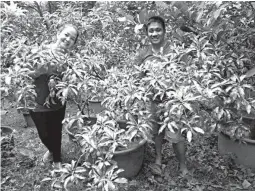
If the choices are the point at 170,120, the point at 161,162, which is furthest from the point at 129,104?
the point at 161,162

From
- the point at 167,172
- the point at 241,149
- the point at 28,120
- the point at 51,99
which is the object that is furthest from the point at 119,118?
the point at 28,120

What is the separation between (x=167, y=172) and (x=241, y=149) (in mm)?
687

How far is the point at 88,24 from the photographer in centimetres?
310

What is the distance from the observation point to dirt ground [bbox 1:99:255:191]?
2432 mm

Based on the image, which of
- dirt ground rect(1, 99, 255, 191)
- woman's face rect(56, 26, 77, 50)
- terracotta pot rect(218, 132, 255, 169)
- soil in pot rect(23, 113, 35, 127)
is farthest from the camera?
soil in pot rect(23, 113, 35, 127)

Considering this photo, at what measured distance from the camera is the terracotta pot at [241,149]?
2.53 metres

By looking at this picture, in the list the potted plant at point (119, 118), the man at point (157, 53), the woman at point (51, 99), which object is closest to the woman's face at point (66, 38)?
the woman at point (51, 99)

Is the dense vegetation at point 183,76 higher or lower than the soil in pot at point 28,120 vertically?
higher

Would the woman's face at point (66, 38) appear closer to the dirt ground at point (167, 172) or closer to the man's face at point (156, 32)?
the man's face at point (156, 32)

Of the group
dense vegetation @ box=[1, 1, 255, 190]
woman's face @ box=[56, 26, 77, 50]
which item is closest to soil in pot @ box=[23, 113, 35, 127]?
dense vegetation @ box=[1, 1, 255, 190]

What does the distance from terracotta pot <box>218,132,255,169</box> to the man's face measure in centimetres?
106

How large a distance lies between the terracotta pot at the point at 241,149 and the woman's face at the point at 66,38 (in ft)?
5.23

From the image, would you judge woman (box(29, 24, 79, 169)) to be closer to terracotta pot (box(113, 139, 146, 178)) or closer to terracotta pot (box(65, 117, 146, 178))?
terracotta pot (box(65, 117, 146, 178))

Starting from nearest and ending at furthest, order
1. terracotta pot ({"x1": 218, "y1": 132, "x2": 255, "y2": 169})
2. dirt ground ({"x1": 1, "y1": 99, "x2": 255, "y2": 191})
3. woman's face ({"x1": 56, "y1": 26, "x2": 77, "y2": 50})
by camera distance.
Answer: woman's face ({"x1": 56, "y1": 26, "x2": 77, "y2": 50}) < dirt ground ({"x1": 1, "y1": 99, "x2": 255, "y2": 191}) < terracotta pot ({"x1": 218, "y1": 132, "x2": 255, "y2": 169})
